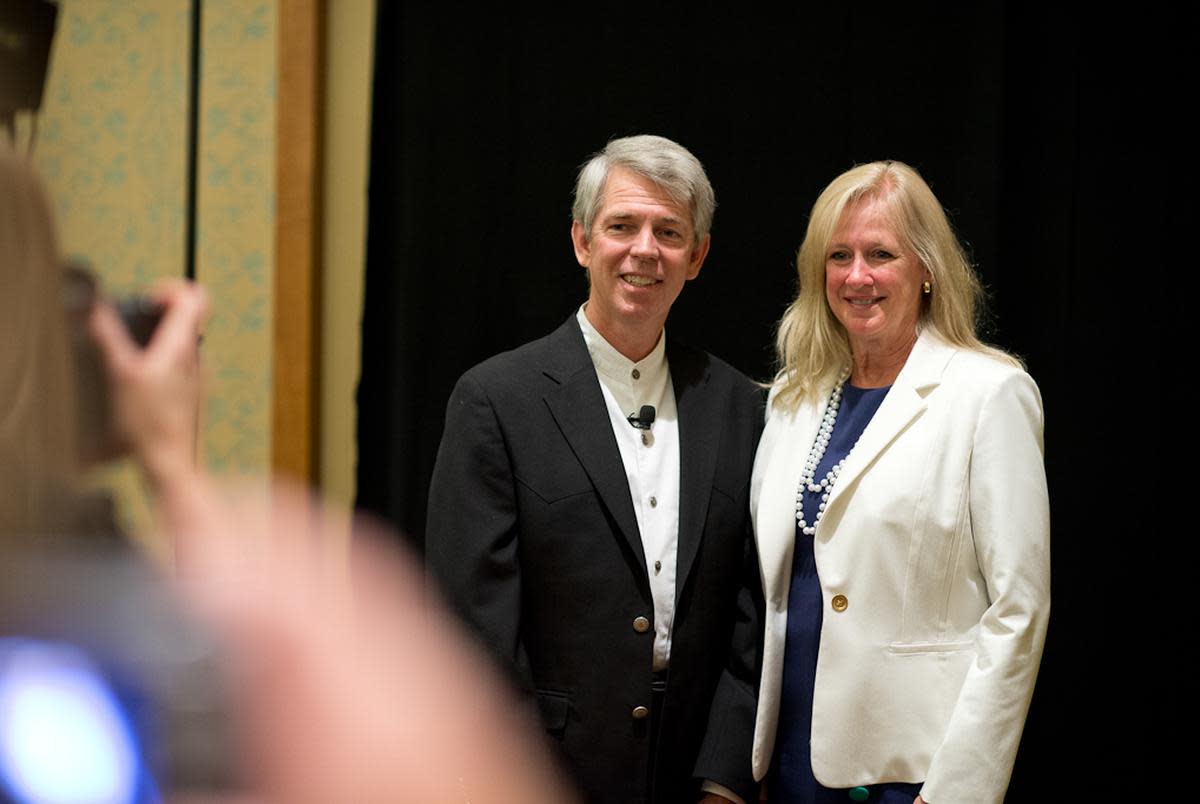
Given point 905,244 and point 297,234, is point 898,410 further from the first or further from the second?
point 297,234

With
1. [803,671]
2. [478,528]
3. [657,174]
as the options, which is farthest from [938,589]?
[657,174]

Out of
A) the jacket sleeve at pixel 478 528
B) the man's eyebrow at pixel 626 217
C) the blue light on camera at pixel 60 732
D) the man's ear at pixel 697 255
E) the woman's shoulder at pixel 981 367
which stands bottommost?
the jacket sleeve at pixel 478 528

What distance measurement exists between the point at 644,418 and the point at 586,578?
313 millimetres

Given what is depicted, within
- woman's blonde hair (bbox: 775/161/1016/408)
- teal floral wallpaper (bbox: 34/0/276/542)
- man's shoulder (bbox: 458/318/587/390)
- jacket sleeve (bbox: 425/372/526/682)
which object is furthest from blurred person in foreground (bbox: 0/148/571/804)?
teal floral wallpaper (bbox: 34/0/276/542)

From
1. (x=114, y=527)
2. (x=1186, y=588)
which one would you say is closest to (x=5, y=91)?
(x=114, y=527)

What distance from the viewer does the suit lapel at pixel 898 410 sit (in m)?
1.97

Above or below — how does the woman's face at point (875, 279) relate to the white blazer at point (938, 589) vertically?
above

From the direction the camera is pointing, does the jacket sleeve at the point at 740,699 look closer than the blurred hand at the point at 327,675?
No

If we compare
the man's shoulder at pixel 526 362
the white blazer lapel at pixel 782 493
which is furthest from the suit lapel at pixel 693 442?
the man's shoulder at pixel 526 362

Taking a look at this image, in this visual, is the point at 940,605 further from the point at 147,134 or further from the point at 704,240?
the point at 147,134

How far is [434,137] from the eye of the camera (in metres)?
2.93

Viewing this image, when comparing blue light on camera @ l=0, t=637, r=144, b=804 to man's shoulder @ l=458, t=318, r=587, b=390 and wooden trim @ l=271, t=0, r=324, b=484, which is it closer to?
man's shoulder @ l=458, t=318, r=587, b=390

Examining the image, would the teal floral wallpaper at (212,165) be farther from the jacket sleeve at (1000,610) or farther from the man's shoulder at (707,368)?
the jacket sleeve at (1000,610)

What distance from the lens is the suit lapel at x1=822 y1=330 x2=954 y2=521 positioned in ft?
6.47
